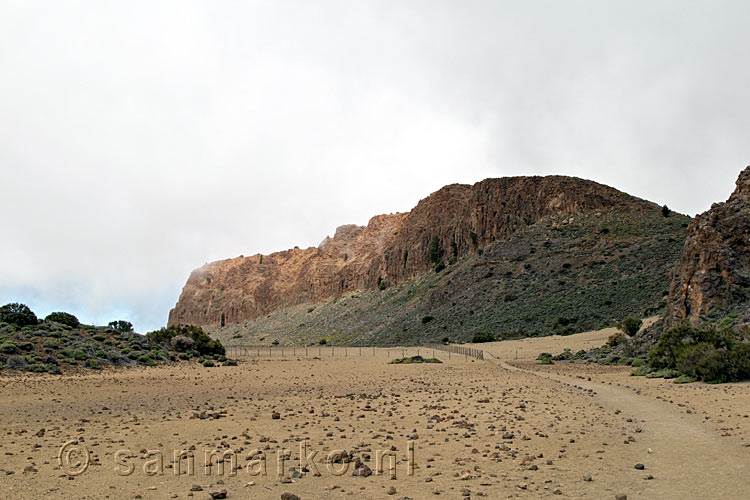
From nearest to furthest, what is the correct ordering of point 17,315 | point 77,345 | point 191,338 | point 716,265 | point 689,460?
point 689,460 → point 716,265 → point 77,345 → point 17,315 → point 191,338

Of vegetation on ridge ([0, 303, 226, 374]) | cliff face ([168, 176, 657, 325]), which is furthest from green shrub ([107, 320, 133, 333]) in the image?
cliff face ([168, 176, 657, 325])

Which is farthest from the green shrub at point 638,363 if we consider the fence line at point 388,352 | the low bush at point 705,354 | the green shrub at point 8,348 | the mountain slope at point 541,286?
the green shrub at point 8,348

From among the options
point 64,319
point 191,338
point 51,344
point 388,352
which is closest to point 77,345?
point 51,344

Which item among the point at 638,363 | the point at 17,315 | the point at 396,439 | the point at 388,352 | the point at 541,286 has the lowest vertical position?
the point at 396,439

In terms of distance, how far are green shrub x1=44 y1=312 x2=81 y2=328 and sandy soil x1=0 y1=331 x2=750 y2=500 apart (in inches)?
690

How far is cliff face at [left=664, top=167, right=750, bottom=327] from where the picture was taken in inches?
1032

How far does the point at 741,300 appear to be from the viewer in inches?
1008

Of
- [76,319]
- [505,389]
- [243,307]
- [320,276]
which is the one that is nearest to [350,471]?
[505,389]

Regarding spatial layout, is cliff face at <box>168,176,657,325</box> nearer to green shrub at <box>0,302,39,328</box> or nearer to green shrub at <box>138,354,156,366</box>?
green shrub at <box>138,354,156,366</box>

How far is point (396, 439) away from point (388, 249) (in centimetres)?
10532

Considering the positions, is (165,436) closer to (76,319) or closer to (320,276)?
(76,319)

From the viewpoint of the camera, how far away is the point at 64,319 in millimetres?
35000

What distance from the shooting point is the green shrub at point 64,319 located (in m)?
34.8

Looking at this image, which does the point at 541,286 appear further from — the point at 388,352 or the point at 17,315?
the point at 17,315
